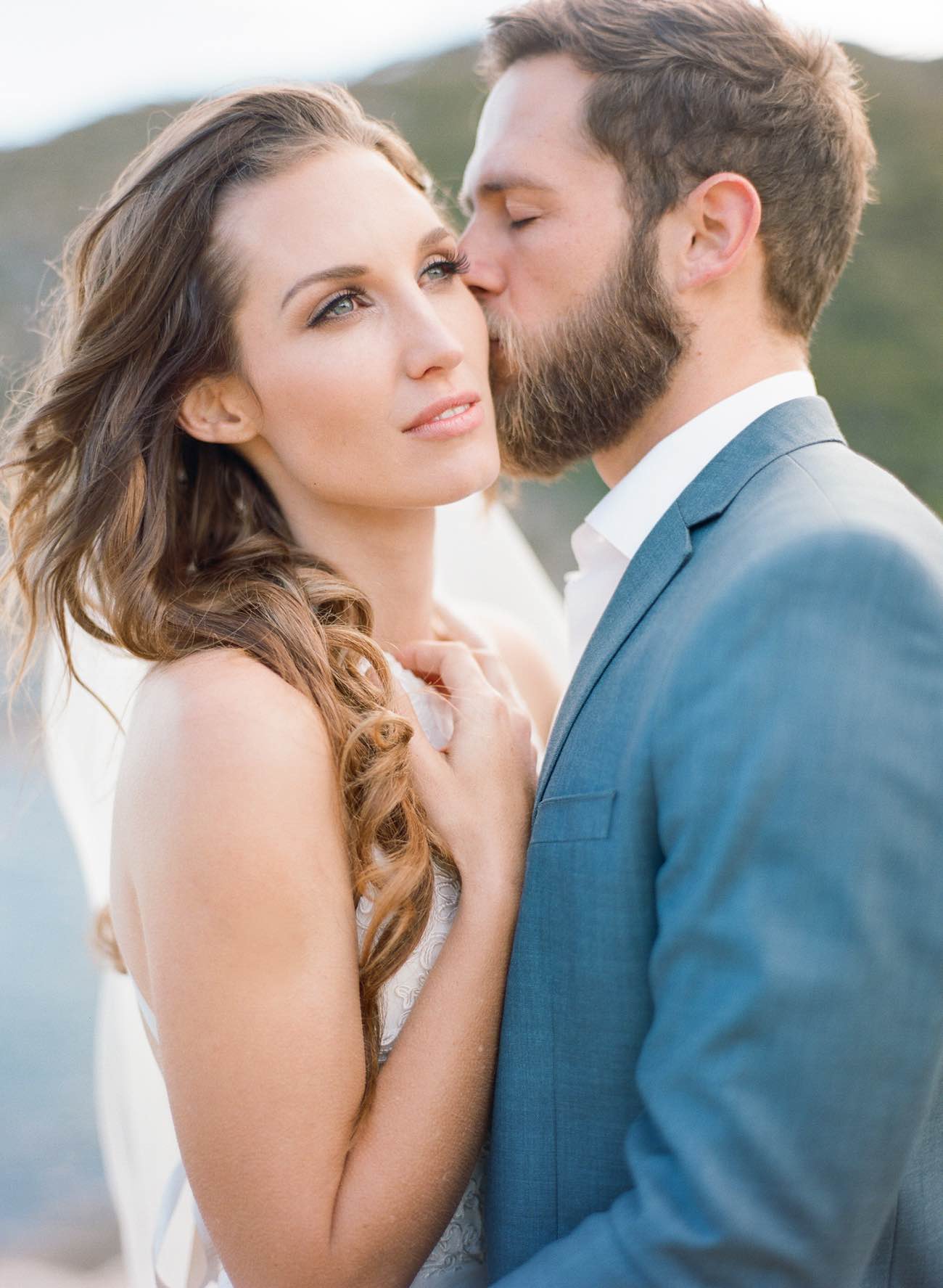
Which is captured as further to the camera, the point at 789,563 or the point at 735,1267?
the point at 789,563

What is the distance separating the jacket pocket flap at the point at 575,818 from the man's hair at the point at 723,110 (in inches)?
46.7

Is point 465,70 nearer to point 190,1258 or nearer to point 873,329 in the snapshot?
point 873,329

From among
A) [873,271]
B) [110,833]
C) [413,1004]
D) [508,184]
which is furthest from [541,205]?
[873,271]

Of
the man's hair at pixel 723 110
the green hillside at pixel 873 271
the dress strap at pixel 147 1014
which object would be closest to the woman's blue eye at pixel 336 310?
the man's hair at pixel 723 110

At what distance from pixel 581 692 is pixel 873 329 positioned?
12.4 m

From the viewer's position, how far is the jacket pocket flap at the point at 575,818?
1.57 meters

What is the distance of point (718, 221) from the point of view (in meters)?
2.29

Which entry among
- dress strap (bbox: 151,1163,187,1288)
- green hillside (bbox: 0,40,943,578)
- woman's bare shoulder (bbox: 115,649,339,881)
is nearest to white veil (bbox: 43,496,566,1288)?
dress strap (bbox: 151,1163,187,1288)

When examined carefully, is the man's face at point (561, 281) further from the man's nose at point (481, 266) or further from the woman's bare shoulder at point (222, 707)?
the woman's bare shoulder at point (222, 707)

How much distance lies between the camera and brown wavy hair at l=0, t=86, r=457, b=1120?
1978mm

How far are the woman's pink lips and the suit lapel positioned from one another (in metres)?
0.51

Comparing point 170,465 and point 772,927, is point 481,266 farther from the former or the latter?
point 772,927

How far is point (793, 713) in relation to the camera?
1356 millimetres

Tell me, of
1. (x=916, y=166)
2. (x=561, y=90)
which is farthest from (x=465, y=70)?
(x=561, y=90)
